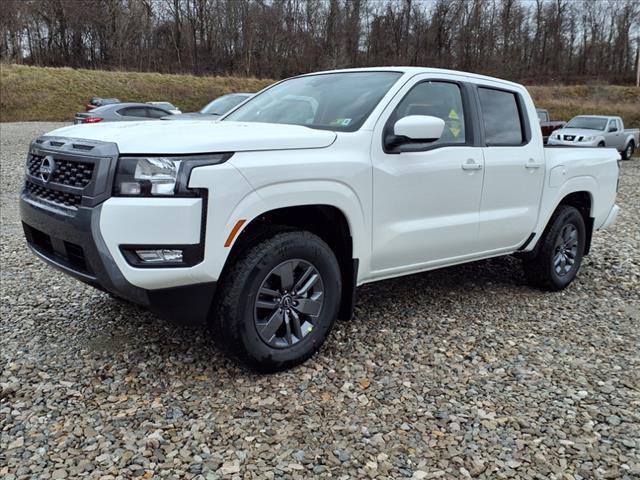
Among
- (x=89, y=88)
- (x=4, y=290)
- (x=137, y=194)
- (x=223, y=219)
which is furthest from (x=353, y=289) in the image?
(x=89, y=88)

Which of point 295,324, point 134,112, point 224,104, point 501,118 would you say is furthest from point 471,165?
point 134,112

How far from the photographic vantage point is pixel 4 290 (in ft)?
15.6

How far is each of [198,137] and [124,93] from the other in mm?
34844

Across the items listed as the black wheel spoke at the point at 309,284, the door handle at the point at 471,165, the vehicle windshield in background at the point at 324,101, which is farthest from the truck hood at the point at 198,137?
the door handle at the point at 471,165

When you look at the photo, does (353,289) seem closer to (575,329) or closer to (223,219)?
(223,219)

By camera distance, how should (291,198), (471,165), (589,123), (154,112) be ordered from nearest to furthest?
(291,198) < (471,165) < (154,112) < (589,123)

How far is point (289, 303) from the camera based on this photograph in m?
3.29

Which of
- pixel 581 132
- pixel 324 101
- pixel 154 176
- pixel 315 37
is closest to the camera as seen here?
pixel 154 176

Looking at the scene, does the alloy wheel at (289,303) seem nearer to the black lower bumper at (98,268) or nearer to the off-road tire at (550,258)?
the black lower bumper at (98,268)

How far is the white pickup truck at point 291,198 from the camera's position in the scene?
2.78 metres

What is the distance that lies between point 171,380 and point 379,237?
5.02ft

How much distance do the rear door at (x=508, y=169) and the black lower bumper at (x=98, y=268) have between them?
234 centimetres

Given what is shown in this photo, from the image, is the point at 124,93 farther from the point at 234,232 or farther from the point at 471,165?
the point at 234,232

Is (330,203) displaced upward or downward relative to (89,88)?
downward
